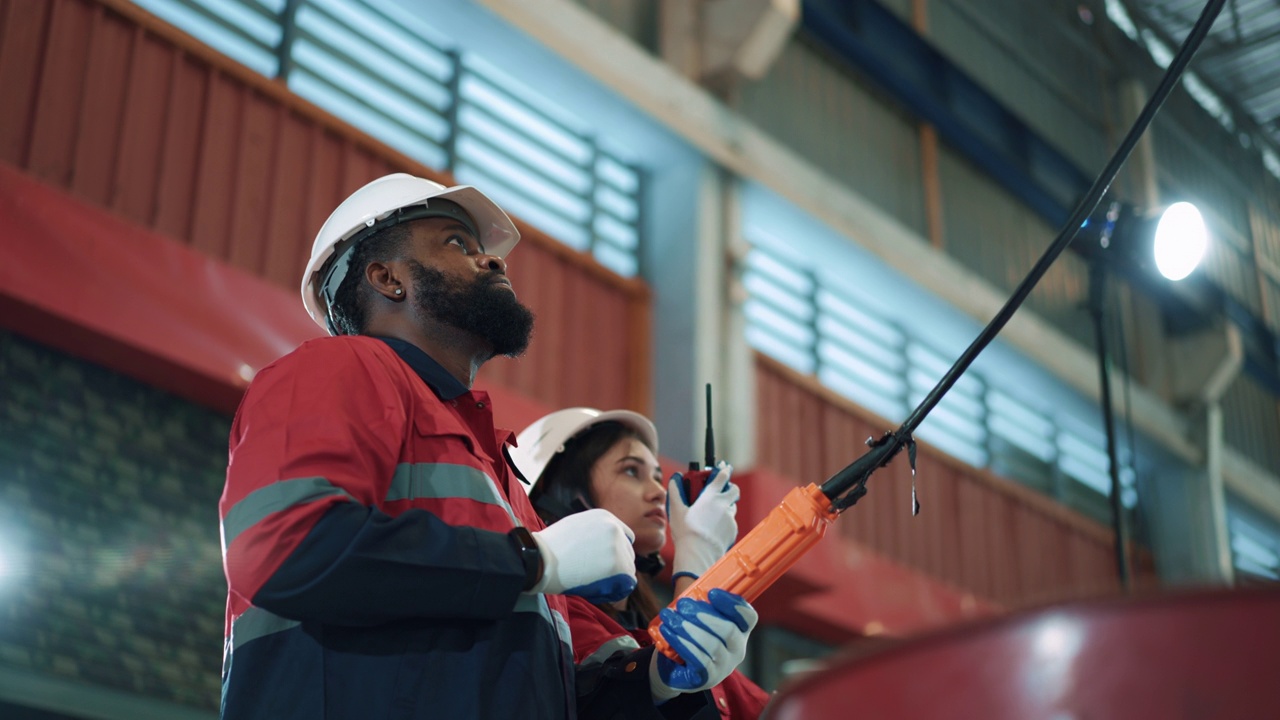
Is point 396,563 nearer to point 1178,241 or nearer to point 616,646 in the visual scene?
point 616,646

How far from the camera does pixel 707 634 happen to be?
242 centimetres

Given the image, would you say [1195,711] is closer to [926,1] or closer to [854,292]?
[854,292]

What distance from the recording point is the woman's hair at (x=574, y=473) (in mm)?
3850

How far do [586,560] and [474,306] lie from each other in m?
0.68

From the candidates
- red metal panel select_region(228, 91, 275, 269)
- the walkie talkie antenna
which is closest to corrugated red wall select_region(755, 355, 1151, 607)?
red metal panel select_region(228, 91, 275, 269)

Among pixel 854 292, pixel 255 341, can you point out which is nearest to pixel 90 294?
pixel 255 341

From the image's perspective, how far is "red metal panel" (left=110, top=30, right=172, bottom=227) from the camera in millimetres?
6297

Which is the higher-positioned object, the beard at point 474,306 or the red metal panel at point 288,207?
the red metal panel at point 288,207

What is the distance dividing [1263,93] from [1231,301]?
3.02 metres

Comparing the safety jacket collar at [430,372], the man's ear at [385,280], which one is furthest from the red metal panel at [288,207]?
the safety jacket collar at [430,372]

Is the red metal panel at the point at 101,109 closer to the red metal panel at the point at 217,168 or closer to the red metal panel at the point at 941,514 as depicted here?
the red metal panel at the point at 217,168

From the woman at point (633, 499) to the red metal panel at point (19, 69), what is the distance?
122 inches

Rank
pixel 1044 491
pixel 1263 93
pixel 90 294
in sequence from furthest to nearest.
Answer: pixel 1263 93 < pixel 1044 491 < pixel 90 294

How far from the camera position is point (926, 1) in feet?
42.1
